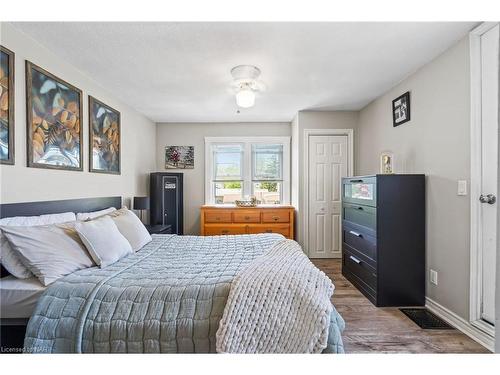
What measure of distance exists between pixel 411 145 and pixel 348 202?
36.3 inches

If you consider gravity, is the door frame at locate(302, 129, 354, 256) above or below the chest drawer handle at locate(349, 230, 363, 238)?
above

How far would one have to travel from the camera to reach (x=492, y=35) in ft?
5.96

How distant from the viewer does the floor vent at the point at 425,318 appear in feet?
6.98

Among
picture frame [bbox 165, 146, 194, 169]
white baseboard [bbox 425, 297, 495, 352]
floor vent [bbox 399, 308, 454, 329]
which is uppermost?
picture frame [bbox 165, 146, 194, 169]

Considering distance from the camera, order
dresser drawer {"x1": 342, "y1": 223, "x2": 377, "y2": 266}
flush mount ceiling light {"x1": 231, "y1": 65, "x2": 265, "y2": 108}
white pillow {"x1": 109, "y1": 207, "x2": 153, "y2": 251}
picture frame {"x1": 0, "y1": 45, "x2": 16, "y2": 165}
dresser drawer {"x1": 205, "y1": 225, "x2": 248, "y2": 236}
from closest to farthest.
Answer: picture frame {"x1": 0, "y1": 45, "x2": 16, "y2": 165}, white pillow {"x1": 109, "y1": 207, "x2": 153, "y2": 251}, flush mount ceiling light {"x1": 231, "y1": 65, "x2": 265, "y2": 108}, dresser drawer {"x1": 342, "y1": 223, "x2": 377, "y2": 266}, dresser drawer {"x1": 205, "y1": 225, "x2": 248, "y2": 236}

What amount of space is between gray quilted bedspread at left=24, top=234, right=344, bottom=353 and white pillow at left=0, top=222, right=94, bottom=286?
0.12 metres

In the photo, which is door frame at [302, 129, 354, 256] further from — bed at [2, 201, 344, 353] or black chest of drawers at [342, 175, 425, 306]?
bed at [2, 201, 344, 353]

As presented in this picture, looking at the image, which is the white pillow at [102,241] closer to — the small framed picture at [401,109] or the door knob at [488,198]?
the door knob at [488,198]

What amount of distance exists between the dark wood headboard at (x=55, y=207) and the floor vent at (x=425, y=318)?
3.13 metres

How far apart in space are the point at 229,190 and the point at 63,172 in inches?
108

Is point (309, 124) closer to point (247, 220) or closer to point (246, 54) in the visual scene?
point (247, 220)

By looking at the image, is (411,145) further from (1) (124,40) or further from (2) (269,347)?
(1) (124,40)

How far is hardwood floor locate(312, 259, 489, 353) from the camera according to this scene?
72.1 inches

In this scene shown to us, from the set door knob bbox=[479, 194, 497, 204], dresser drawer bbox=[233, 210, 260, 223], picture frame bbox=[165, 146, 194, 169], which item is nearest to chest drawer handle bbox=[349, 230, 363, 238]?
door knob bbox=[479, 194, 497, 204]
